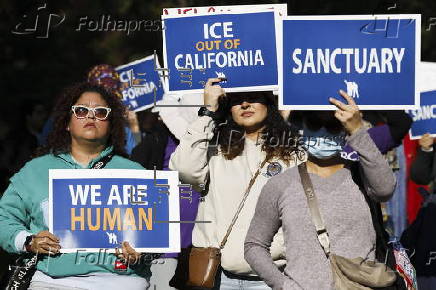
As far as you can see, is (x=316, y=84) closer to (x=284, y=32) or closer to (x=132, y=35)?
(x=284, y=32)

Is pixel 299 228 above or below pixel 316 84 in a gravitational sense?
below

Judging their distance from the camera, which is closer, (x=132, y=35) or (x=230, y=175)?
(x=230, y=175)

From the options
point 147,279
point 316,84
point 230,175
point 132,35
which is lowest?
point 147,279

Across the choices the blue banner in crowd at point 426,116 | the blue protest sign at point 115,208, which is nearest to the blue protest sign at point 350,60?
the blue protest sign at point 115,208

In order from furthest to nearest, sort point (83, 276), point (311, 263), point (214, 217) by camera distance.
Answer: point (214, 217) → point (83, 276) → point (311, 263)

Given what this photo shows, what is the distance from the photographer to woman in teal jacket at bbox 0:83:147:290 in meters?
6.68

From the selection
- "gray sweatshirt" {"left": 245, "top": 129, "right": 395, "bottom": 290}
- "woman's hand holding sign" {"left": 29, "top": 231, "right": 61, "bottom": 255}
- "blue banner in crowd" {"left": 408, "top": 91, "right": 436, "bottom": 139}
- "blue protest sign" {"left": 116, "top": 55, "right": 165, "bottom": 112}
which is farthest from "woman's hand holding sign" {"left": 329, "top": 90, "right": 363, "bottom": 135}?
"blue protest sign" {"left": 116, "top": 55, "right": 165, "bottom": 112}

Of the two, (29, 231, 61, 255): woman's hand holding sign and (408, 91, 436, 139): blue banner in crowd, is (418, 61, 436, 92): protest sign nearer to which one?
(408, 91, 436, 139): blue banner in crowd

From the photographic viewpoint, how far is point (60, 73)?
25406mm

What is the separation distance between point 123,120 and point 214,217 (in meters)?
0.82

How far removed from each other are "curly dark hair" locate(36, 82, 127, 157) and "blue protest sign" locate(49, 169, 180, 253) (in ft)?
1.34

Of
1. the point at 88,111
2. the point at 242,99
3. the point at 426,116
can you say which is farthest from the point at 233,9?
the point at 426,116

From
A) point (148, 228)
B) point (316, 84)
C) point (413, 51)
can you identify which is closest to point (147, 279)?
point (148, 228)

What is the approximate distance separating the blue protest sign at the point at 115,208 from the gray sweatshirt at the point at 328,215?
703mm
